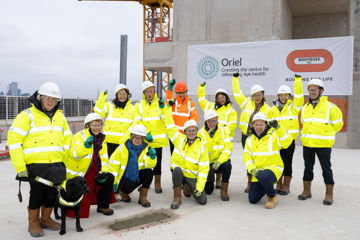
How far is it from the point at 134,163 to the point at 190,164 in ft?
2.68

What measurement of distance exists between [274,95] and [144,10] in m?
18.9

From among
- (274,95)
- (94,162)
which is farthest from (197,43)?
(94,162)

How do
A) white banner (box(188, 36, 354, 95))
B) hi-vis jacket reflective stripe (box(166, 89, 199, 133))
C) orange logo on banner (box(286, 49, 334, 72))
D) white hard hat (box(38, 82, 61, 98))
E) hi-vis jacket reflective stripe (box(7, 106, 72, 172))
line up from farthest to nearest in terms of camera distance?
orange logo on banner (box(286, 49, 334, 72))
white banner (box(188, 36, 354, 95))
hi-vis jacket reflective stripe (box(166, 89, 199, 133))
white hard hat (box(38, 82, 61, 98))
hi-vis jacket reflective stripe (box(7, 106, 72, 172))

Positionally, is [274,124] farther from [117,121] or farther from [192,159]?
[117,121]

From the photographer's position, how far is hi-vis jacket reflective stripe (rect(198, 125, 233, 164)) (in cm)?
491

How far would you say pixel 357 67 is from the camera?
409 inches

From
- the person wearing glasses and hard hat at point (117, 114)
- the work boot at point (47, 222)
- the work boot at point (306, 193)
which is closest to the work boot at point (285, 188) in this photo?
the work boot at point (306, 193)

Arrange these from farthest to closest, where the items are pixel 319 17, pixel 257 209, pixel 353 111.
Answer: pixel 319 17
pixel 353 111
pixel 257 209

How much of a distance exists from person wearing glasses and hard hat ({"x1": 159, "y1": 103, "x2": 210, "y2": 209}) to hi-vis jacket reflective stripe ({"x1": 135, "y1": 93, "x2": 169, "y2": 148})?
1.52 feet

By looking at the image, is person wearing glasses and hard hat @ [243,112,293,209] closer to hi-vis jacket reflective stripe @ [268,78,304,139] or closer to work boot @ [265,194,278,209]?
work boot @ [265,194,278,209]

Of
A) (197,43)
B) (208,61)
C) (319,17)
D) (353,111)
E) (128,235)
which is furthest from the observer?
(319,17)

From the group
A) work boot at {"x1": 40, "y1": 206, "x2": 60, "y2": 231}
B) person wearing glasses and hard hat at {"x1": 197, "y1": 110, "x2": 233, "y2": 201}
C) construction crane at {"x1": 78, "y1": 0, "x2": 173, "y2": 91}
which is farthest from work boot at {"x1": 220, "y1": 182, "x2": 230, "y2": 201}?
construction crane at {"x1": 78, "y1": 0, "x2": 173, "y2": 91}

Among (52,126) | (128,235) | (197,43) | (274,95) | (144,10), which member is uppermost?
(144,10)

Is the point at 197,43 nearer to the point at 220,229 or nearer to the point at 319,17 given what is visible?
the point at 319,17
